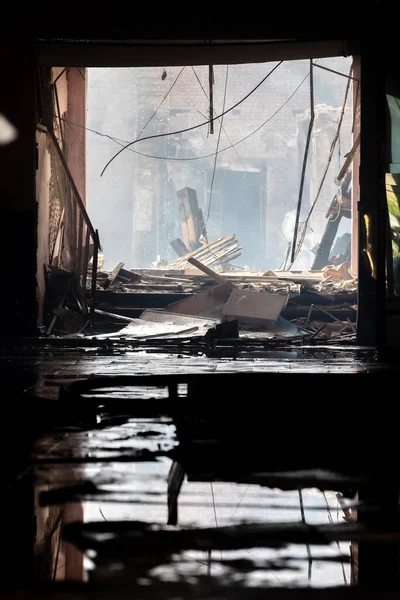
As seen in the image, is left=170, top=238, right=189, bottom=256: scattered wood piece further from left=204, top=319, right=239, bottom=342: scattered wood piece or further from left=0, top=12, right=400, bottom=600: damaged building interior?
left=204, top=319, right=239, bottom=342: scattered wood piece

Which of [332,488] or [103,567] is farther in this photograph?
[332,488]

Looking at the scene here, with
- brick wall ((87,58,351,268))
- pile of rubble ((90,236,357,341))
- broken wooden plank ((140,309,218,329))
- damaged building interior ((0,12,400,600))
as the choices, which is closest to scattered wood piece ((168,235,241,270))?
damaged building interior ((0,12,400,600))

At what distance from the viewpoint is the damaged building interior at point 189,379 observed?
8.16 feet

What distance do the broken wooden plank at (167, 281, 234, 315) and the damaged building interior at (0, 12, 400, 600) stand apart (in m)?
0.04

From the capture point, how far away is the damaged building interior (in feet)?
8.16

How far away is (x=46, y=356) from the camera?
7.83 meters

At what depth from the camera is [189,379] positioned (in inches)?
200

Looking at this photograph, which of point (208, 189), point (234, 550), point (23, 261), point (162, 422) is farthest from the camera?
point (208, 189)

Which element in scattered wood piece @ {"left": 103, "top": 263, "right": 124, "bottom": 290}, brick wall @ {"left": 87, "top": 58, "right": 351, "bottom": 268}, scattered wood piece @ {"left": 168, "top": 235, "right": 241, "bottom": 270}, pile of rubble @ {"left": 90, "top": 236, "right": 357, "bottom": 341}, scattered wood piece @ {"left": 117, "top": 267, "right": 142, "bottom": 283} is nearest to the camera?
pile of rubble @ {"left": 90, "top": 236, "right": 357, "bottom": 341}

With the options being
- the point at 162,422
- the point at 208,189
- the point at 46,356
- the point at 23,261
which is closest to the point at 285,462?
the point at 162,422

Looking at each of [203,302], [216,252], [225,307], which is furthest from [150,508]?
[216,252]

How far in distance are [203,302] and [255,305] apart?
1.14m

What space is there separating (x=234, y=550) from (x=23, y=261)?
7045 mm

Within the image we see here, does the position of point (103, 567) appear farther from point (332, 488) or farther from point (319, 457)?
point (319, 457)
